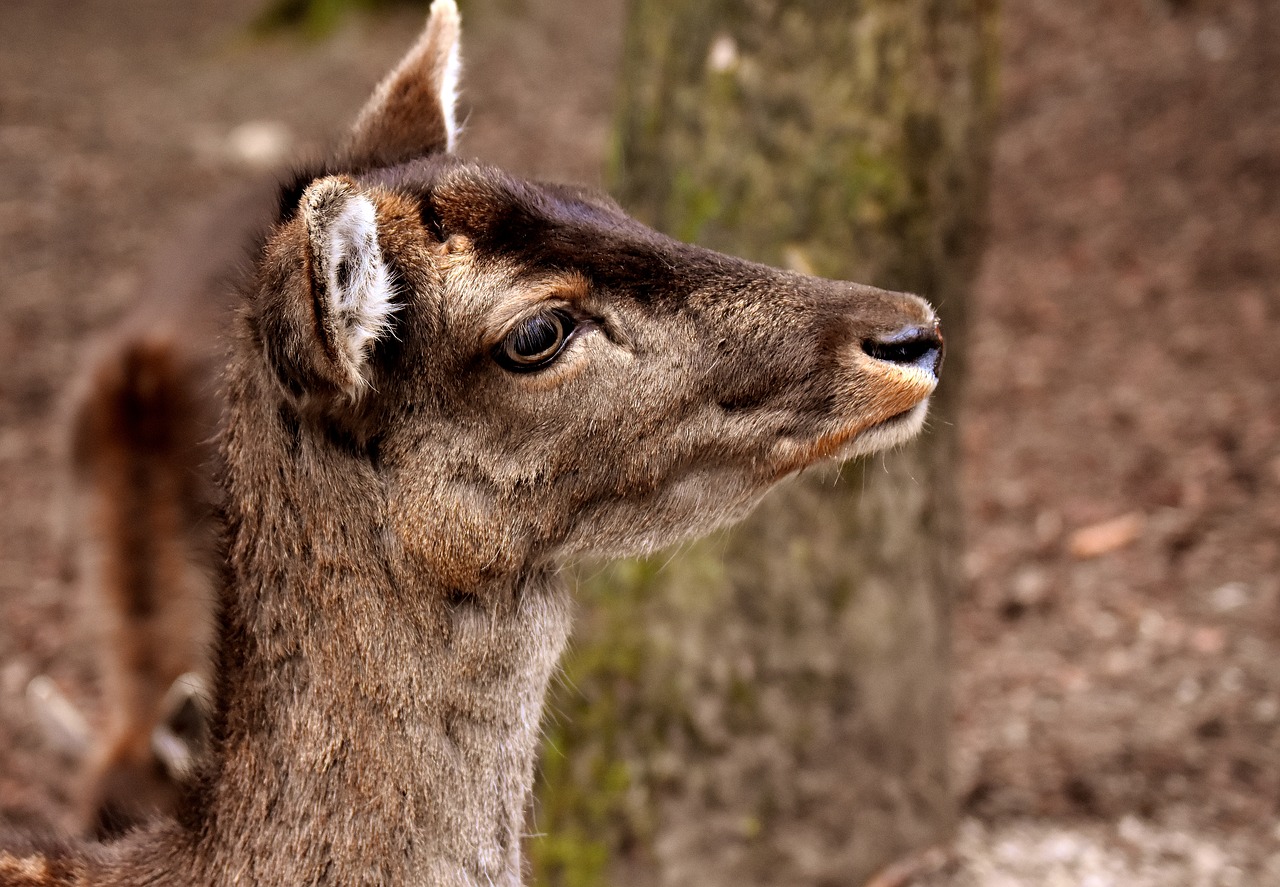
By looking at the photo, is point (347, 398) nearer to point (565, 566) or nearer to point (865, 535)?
point (565, 566)

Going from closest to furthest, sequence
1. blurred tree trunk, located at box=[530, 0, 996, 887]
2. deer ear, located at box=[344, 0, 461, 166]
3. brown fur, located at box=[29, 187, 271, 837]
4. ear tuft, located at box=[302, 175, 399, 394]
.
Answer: ear tuft, located at box=[302, 175, 399, 394], deer ear, located at box=[344, 0, 461, 166], blurred tree trunk, located at box=[530, 0, 996, 887], brown fur, located at box=[29, 187, 271, 837]

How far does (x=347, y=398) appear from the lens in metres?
2.48

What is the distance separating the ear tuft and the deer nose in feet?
3.15

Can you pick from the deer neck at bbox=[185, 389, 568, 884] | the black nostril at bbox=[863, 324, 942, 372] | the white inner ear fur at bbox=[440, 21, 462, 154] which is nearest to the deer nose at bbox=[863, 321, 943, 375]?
the black nostril at bbox=[863, 324, 942, 372]

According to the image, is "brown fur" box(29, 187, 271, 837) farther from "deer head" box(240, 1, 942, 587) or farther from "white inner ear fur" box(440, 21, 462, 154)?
"deer head" box(240, 1, 942, 587)

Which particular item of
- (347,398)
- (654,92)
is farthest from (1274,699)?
(347,398)

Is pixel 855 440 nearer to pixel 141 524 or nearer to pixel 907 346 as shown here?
pixel 907 346

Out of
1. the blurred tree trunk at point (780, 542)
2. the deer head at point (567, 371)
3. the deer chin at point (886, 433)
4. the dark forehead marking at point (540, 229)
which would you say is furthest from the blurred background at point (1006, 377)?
the dark forehead marking at point (540, 229)

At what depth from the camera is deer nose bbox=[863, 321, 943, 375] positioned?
2.59 metres

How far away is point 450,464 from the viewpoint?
259cm

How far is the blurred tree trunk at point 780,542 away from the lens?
4.02 m

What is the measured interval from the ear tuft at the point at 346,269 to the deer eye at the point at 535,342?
0.25m

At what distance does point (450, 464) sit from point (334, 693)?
1.67 feet

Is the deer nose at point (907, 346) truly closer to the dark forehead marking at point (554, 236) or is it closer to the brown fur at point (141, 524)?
the dark forehead marking at point (554, 236)
